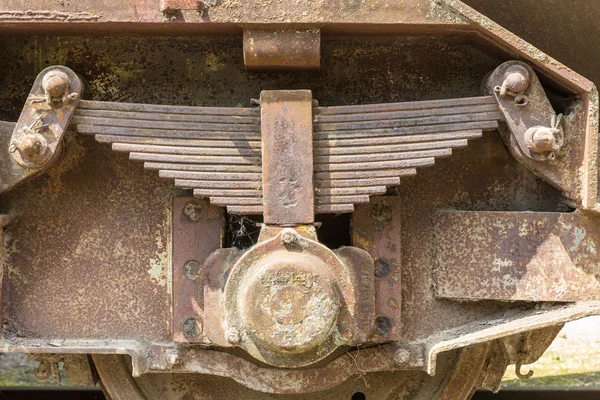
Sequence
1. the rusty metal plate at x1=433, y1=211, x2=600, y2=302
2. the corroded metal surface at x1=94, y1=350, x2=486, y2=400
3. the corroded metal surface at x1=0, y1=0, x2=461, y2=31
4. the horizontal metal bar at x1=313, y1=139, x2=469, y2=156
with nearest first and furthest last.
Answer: the corroded metal surface at x1=0, y1=0, x2=461, y2=31, the horizontal metal bar at x1=313, y1=139, x2=469, y2=156, the rusty metal plate at x1=433, y1=211, x2=600, y2=302, the corroded metal surface at x1=94, y1=350, x2=486, y2=400

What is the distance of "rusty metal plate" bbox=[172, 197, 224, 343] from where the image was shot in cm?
273

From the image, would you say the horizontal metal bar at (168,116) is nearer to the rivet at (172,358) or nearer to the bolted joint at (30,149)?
the bolted joint at (30,149)

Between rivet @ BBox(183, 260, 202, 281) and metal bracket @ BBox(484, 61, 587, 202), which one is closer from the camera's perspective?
metal bracket @ BBox(484, 61, 587, 202)

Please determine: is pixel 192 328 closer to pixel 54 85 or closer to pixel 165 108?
pixel 165 108

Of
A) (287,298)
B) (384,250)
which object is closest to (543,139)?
(384,250)

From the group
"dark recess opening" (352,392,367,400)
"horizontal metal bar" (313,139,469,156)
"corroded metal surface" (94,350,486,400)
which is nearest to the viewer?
"horizontal metal bar" (313,139,469,156)

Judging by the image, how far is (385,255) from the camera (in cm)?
275

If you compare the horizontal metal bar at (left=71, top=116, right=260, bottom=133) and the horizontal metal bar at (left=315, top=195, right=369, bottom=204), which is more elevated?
the horizontal metal bar at (left=71, top=116, right=260, bottom=133)

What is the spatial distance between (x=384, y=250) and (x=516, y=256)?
43 centimetres

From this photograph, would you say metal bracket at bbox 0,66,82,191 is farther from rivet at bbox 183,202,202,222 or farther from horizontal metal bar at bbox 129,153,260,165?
rivet at bbox 183,202,202,222

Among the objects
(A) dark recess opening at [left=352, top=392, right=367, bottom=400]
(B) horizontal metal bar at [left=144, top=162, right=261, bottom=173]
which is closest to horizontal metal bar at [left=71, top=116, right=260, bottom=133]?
(B) horizontal metal bar at [left=144, top=162, right=261, bottom=173]

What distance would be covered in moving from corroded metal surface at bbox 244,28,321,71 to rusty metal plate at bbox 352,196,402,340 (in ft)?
1.78

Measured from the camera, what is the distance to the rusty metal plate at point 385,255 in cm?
275

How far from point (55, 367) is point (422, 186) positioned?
139 centimetres
